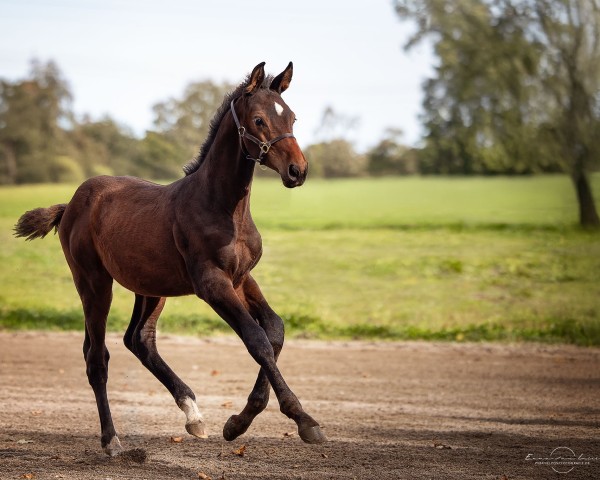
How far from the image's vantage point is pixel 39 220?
723 centimetres

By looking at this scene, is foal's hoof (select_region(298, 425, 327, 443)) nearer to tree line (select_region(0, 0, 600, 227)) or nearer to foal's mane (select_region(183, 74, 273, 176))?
foal's mane (select_region(183, 74, 273, 176))

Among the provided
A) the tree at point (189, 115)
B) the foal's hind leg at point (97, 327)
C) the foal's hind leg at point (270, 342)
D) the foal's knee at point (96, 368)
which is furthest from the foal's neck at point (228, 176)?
the tree at point (189, 115)

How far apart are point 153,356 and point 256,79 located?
231 cm

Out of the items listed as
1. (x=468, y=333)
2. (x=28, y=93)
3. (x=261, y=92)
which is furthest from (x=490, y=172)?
(x=261, y=92)

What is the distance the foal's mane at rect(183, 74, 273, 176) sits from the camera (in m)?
5.75

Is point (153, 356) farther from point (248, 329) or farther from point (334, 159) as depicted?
point (334, 159)

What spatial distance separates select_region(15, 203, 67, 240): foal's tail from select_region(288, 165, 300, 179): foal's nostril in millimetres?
2896

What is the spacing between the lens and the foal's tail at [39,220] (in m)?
7.23

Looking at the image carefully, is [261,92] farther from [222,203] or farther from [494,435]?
[494,435]

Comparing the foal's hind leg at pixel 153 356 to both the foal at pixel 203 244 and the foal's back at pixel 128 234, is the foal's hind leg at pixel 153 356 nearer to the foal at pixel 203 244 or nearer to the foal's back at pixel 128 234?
the foal at pixel 203 244

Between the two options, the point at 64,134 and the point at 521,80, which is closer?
the point at 64,134

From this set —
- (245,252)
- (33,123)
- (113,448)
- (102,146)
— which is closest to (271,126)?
(245,252)

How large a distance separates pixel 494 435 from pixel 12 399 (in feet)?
14.8

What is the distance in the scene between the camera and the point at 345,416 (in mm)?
7824
